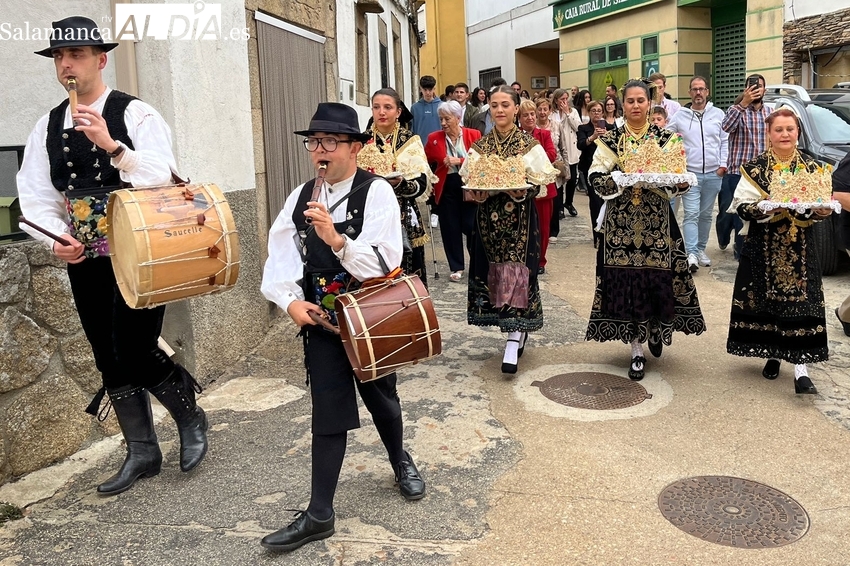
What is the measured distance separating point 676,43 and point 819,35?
4.76 m

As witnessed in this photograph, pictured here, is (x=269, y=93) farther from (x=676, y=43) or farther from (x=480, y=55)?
(x=480, y=55)

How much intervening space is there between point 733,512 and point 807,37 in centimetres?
1512

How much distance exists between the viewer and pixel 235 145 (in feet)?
19.2

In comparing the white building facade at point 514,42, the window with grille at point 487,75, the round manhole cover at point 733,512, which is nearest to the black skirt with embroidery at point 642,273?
the round manhole cover at point 733,512

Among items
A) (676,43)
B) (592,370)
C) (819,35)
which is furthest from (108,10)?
(676,43)

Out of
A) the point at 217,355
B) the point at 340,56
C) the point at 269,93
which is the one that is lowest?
the point at 217,355

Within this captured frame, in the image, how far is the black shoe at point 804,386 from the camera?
4988 millimetres

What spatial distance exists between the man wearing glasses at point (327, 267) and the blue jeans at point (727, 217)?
652 centimetres

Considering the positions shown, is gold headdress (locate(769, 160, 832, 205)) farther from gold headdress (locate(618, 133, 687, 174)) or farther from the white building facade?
the white building facade

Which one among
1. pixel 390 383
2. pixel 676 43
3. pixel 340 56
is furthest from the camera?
pixel 676 43

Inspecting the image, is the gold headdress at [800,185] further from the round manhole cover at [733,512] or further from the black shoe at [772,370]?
the round manhole cover at [733,512]

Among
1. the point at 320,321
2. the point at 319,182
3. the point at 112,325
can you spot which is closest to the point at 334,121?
the point at 319,182

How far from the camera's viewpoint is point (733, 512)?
3.66 m

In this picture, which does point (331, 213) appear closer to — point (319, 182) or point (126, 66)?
point (319, 182)
